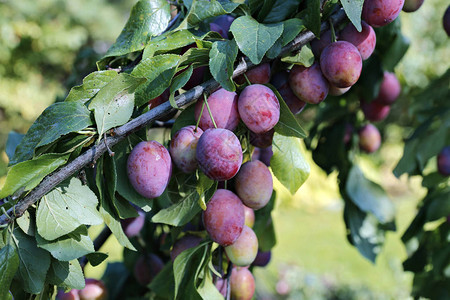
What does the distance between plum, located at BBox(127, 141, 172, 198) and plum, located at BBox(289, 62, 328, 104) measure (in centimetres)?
20

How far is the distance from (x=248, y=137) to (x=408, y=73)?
16.8ft

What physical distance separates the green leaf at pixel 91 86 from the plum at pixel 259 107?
163 millimetres

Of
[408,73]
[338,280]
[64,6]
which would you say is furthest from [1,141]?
[408,73]

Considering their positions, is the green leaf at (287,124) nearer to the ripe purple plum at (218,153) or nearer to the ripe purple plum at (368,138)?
the ripe purple plum at (218,153)

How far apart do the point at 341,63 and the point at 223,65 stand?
0.52ft

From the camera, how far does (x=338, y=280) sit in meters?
2.52

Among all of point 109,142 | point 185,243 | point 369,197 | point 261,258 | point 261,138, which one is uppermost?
point 109,142

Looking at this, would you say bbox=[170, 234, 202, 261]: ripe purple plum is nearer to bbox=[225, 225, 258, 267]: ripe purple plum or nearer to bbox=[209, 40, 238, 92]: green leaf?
bbox=[225, 225, 258, 267]: ripe purple plum

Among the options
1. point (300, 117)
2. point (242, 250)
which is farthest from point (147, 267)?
point (300, 117)

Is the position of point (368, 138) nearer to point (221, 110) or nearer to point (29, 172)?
point (221, 110)

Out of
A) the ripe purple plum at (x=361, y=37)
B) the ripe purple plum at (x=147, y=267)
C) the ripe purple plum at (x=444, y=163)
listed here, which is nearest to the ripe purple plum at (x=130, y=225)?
the ripe purple plum at (x=147, y=267)

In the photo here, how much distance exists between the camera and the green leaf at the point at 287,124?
54cm

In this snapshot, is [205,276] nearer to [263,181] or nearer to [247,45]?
[263,181]

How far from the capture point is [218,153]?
49cm
